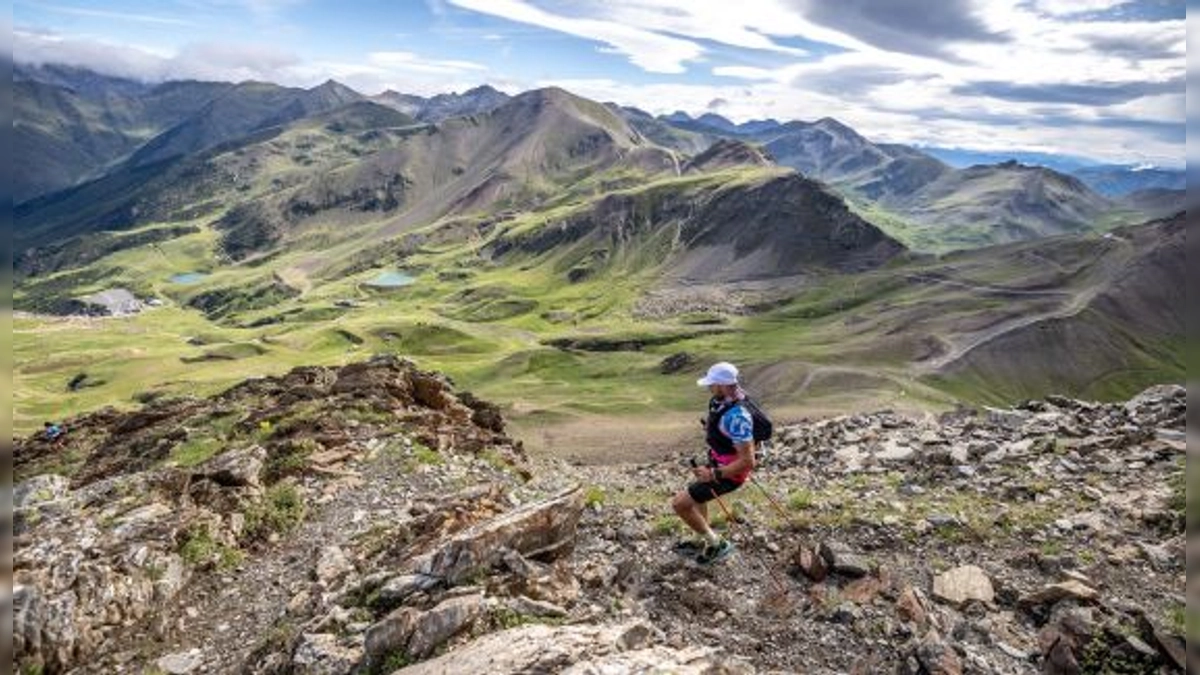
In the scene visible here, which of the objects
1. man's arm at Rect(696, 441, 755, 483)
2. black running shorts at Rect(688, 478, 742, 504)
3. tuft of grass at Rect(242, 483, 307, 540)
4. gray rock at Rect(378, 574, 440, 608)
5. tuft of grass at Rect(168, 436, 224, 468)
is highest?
man's arm at Rect(696, 441, 755, 483)

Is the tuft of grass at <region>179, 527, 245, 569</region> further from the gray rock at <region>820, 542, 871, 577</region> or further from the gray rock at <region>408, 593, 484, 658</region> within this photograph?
the gray rock at <region>820, 542, 871, 577</region>

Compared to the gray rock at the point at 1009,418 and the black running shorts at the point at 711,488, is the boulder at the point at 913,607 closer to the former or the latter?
the black running shorts at the point at 711,488

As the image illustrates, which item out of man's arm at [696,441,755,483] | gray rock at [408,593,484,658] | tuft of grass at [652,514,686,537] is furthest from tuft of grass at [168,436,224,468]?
man's arm at [696,441,755,483]

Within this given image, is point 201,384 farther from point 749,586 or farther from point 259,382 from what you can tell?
point 749,586

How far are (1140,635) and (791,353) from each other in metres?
143

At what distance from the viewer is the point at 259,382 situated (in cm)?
5078

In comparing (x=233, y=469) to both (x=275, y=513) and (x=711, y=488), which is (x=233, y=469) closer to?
(x=275, y=513)

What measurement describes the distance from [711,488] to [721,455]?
2.57 feet

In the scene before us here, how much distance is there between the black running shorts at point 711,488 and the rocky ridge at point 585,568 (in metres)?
1.77

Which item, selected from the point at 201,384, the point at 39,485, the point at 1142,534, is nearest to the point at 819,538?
the point at 1142,534

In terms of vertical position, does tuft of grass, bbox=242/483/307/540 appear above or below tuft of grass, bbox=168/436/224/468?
above

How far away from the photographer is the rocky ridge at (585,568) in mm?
15305

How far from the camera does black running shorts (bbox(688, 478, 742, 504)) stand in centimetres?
1845

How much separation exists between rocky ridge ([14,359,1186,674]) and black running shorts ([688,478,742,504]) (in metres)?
1.77
